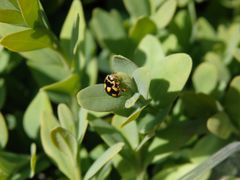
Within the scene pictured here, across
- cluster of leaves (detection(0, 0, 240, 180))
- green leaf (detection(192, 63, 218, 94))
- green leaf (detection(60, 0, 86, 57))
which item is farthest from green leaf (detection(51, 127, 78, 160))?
green leaf (detection(192, 63, 218, 94))

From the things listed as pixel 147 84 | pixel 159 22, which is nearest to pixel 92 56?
pixel 159 22

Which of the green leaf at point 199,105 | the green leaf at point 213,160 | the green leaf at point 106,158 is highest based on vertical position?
the green leaf at point 106,158

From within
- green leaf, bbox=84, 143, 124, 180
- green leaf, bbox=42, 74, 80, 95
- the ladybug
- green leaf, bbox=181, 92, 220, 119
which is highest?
the ladybug

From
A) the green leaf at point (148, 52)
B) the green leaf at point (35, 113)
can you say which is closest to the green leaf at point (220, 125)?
the green leaf at point (148, 52)

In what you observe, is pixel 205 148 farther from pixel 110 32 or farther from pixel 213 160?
pixel 110 32

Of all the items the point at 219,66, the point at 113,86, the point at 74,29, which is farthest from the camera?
the point at 219,66

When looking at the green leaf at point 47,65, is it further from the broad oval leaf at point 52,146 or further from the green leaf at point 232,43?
the green leaf at point 232,43

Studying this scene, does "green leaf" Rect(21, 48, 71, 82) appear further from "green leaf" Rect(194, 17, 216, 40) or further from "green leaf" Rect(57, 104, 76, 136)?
"green leaf" Rect(194, 17, 216, 40)

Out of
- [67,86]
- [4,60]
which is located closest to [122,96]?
[67,86]
